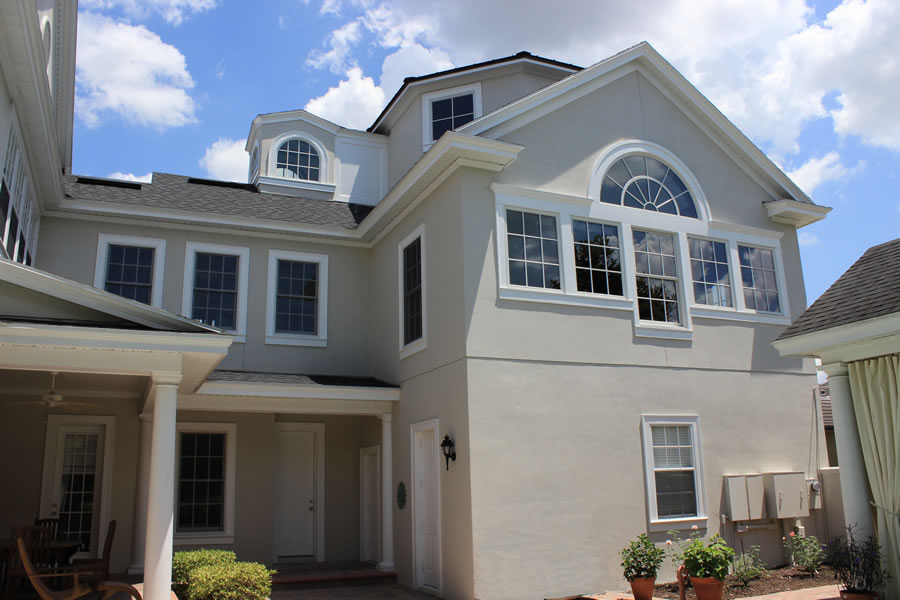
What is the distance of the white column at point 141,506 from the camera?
1265 cm

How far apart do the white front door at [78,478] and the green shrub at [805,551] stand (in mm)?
12013

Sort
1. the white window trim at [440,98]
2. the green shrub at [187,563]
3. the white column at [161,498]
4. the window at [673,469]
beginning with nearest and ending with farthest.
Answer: the white column at [161,498]
the green shrub at [187,563]
the window at [673,469]
the white window trim at [440,98]

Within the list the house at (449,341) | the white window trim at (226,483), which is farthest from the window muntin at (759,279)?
the white window trim at (226,483)

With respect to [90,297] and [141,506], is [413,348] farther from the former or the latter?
[90,297]

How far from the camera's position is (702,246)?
530 inches

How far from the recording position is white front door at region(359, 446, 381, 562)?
14424 millimetres

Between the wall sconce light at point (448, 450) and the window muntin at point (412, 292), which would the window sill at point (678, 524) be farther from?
the window muntin at point (412, 292)

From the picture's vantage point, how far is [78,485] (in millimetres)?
13328

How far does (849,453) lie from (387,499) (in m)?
7.51

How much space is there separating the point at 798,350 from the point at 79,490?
12.2m

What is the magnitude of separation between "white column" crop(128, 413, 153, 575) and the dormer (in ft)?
20.7

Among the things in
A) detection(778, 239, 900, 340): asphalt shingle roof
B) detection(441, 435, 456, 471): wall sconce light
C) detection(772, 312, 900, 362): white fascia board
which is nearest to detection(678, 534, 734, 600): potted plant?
detection(772, 312, 900, 362): white fascia board

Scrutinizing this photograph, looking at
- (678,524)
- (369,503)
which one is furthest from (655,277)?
(369,503)

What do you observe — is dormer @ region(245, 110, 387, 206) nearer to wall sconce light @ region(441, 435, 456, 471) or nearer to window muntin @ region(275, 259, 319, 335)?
window muntin @ region(275, 259, 319, 335)
